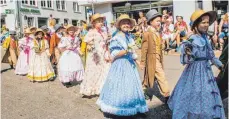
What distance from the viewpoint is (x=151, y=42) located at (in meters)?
6.08

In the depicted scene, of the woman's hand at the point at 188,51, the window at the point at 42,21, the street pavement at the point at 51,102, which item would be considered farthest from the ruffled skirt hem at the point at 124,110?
the window at the point at 42,21

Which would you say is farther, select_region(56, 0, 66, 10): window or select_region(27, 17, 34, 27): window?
select_region(56, 0, 66, 10): window

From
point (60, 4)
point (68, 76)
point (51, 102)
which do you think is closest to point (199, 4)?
point (68, 76)

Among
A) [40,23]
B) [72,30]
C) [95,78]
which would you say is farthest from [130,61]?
[40,23]

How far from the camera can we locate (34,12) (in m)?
33.1

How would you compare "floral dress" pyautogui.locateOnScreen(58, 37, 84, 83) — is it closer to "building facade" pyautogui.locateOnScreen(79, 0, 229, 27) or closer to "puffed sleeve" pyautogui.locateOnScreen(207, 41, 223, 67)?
"puffed sleeve" pyautogui.locateOnScreen(207, 41, 223, 67)

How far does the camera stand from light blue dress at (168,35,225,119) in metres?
4.38

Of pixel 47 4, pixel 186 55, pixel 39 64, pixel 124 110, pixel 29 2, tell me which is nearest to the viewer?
pixel 186 55

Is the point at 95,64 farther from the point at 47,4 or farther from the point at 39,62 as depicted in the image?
the point at 47,4

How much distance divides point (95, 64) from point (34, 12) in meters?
27.6

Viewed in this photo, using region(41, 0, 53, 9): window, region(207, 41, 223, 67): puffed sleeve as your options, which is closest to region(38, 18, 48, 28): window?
region(41, 0, 53, 9): window

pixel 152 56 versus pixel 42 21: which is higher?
pixel 42 21

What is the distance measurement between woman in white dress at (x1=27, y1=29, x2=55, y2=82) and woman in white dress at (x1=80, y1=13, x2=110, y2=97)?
2.71 m

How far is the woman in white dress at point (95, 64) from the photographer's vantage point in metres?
6.98
